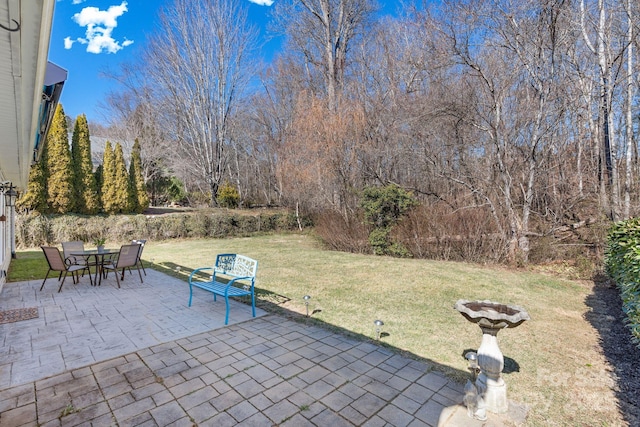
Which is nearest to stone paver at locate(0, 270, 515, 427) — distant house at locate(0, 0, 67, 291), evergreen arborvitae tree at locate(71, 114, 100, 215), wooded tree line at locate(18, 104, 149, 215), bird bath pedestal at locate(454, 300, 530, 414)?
bird bath pedestal at locate(454, 300, 530, 414)

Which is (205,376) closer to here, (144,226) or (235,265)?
(235,265)

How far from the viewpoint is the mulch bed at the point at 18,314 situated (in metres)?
4.29

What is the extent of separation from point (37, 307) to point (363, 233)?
8474mm

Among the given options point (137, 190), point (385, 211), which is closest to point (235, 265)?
point (385, 211)

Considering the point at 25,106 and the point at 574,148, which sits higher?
the point at 574,148

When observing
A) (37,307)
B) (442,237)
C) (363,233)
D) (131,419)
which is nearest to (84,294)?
(37,307)

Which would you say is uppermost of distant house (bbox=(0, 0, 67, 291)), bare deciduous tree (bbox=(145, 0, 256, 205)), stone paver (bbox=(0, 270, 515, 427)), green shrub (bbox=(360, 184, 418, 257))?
bare deciduous tree (bbox=(145, 0, 256, 205))

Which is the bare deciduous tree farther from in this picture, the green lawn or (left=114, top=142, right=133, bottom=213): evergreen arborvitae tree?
the green lawn

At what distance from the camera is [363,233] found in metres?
10.8

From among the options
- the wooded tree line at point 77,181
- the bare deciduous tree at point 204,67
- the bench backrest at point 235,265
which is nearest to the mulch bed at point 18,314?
the bench backrest at point 235,265

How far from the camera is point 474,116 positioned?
8.82m

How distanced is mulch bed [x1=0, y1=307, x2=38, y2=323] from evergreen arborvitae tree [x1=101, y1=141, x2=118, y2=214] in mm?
11370

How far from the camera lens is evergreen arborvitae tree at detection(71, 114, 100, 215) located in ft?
44.0

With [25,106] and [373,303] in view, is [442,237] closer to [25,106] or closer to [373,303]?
[373,303]
